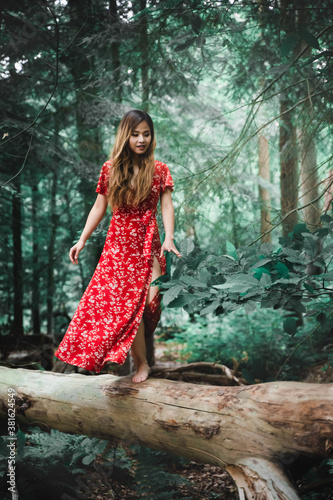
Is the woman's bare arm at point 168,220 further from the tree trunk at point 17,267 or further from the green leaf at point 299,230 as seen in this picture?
the tree trunk at point 17,267

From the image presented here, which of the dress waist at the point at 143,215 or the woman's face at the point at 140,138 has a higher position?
the woman's face at the point at 140,138

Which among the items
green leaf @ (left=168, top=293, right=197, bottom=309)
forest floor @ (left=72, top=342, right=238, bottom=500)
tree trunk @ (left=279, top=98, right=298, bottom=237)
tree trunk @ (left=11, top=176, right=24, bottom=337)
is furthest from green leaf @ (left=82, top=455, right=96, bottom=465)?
tree trunk @ (left=11, top=176, right=24, bottom=337)

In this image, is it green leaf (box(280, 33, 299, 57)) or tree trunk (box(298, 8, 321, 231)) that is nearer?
green leaf (box(280, 33, 299, 57))

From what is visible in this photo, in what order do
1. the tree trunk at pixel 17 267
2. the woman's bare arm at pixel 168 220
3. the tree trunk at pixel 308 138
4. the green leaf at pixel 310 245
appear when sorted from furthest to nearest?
the tree trunk at pixel 17 267 → the tree trunk at pixel 308 138 → the woman's bare arm at pixel 168 220 → the green leaf at pixel 310 245

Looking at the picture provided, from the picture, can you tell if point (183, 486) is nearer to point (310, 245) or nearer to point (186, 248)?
point (186, 248)

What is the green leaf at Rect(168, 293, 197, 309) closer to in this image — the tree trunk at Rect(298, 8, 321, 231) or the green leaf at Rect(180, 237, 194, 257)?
the green leaf at Rect(180, 237, 194, 257)

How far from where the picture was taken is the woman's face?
293 cm

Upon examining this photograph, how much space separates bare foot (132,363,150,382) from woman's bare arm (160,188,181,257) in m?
0.86

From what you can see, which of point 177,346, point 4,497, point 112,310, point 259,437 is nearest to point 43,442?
point 4,497

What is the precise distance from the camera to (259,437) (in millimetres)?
2207

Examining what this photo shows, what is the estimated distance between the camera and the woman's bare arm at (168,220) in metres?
2.76

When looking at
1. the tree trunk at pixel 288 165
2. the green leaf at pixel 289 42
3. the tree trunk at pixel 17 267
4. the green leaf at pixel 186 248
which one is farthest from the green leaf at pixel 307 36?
the tree trunk at pixel 17 267

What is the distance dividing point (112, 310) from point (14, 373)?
4.17 ft

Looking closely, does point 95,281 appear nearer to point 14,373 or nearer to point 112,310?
point 112,310
